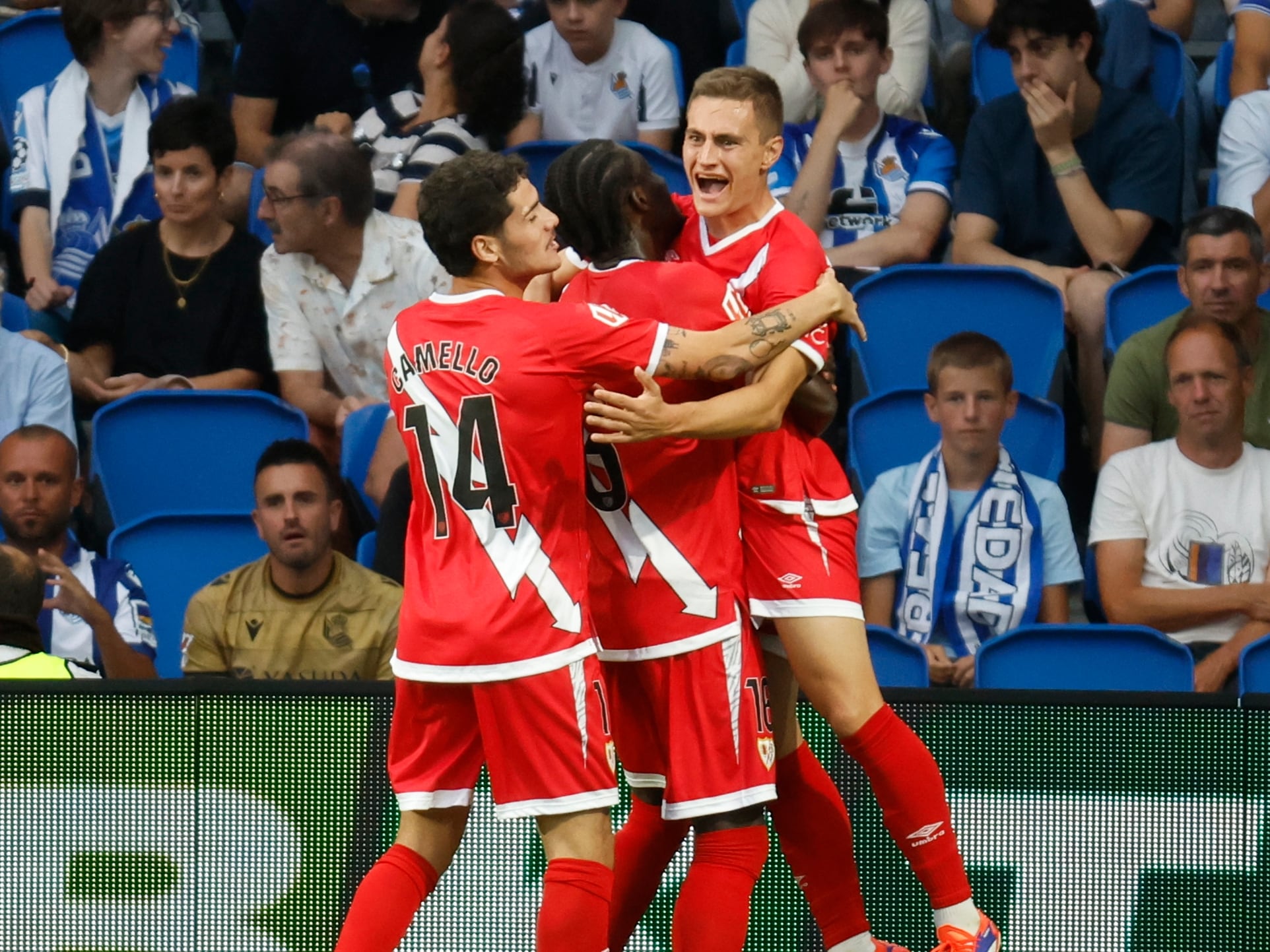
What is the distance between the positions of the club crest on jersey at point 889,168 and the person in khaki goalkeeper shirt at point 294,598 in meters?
2.53

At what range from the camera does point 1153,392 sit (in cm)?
621

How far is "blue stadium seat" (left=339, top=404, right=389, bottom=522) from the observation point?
6.37 metres

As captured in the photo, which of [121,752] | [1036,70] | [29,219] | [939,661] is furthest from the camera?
[29,219]

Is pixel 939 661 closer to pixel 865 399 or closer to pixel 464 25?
pixel 865 399

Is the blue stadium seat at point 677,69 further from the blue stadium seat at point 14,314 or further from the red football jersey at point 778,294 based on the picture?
the red football jersey at point 778,294

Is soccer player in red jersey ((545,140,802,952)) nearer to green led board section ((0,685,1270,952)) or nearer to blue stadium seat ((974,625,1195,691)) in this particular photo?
green led board section ((0,685,1270,952))

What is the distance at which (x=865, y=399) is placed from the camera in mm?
6383

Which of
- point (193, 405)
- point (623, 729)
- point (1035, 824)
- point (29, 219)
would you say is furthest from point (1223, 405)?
point (29, 219)

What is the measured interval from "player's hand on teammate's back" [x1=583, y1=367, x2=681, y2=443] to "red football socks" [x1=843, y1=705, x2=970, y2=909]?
0.81 metres

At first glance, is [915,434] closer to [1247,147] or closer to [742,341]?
[1247,147]

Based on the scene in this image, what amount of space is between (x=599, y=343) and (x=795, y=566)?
0.70 meters

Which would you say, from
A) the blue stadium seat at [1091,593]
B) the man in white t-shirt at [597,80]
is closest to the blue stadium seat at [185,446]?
the man in white t-shirt at [597,80]

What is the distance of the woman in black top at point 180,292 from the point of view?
6.86 meters

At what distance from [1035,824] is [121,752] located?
210cm
